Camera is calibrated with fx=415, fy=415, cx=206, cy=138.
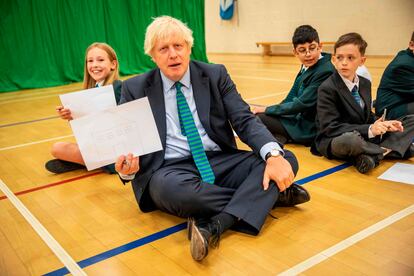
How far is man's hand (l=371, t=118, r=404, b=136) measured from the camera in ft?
7.53

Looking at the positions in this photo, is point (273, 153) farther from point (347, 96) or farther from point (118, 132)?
point (347, 96)

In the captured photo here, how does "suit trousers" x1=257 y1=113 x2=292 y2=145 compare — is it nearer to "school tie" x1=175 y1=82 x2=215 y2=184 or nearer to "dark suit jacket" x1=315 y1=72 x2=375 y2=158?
"dark suit jacket" x1=315 y1=72 x2=375 y2=158

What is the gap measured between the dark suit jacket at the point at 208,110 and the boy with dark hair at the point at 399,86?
1541 mm

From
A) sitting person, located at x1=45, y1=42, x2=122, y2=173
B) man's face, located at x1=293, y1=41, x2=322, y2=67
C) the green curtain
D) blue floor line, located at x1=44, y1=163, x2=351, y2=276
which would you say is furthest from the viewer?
the green curtain

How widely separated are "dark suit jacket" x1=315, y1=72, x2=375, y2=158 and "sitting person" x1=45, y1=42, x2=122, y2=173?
1.29 m

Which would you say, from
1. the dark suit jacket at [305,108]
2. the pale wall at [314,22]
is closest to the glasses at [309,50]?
the dark suit jacket at [305,108]

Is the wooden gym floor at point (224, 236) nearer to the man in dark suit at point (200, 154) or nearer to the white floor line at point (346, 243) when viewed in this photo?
the white floor line at point (346, 243)

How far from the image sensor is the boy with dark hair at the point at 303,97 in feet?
9.47

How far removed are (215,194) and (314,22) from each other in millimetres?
7990

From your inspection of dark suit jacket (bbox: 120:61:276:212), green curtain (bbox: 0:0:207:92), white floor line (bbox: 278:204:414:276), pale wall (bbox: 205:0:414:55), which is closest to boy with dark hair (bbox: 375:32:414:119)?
white floor line (bbox: 278:204:414:276)

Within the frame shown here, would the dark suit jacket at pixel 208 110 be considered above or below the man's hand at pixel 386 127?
above

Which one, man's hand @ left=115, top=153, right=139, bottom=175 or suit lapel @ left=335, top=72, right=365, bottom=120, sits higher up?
suit lapel @ left=335, top=72, right=365, bottom=120

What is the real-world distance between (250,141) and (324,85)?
96 centimetres

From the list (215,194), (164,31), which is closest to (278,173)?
(215,194)
